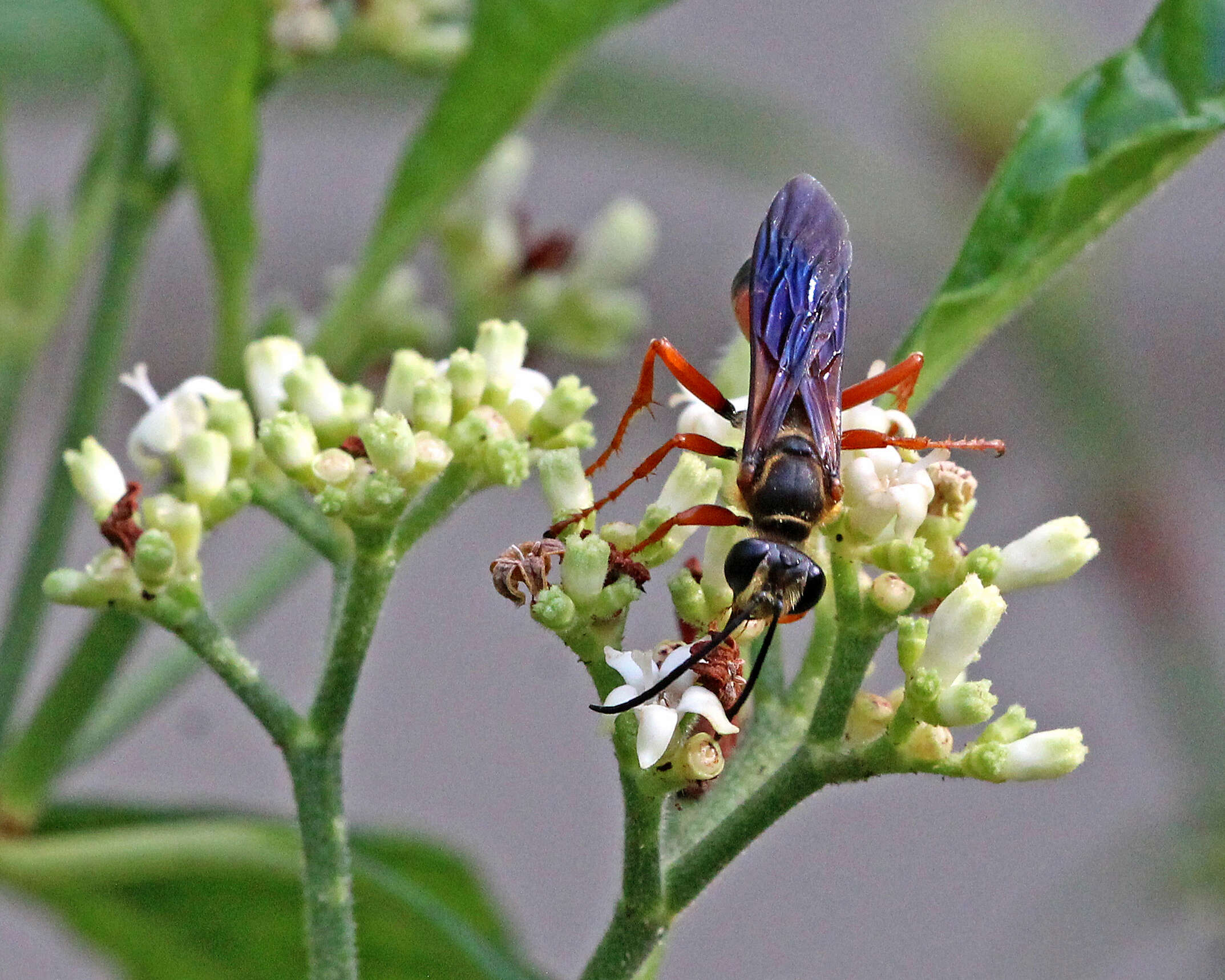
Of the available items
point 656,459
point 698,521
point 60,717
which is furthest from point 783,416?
point 60,717

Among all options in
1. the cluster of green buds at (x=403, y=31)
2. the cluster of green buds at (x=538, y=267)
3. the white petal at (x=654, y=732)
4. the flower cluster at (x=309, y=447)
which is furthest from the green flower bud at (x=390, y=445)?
the cluster of green buds at (x=538, y=267)

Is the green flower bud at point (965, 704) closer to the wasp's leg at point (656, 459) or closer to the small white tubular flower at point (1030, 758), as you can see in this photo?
the small white tubular flower at point (1030, 758)

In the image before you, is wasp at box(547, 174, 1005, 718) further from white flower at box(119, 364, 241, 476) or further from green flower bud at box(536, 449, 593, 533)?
white flower at box(119, 364, 241, 476)

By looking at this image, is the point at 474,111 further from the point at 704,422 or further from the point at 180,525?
the point at 180,525

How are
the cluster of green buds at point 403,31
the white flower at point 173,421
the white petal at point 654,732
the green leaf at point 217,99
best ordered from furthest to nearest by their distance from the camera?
the cluster of green buds at point 403,31
the green leaf at point 217,99
the white flower at point 173,421
the white petal at point 654,732

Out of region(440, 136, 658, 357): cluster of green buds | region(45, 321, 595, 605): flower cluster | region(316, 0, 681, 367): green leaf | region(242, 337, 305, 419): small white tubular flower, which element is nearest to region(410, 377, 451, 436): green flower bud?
region(45, 321, 595, 605): flower cluster

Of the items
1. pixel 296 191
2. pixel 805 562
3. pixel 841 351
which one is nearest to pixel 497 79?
pixel 841 351
